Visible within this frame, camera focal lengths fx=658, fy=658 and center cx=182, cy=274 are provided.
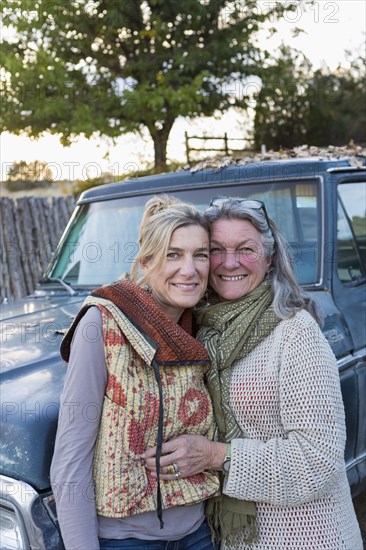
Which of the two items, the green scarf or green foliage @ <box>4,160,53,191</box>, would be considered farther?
green foliage @ <box>4,160,53,191</box>

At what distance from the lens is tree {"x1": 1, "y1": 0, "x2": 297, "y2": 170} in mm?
9406

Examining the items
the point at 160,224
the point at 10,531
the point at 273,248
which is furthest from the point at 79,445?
the point at 273,248

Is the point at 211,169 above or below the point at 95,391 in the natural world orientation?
above

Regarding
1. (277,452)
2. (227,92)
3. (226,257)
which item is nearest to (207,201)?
(226,257)

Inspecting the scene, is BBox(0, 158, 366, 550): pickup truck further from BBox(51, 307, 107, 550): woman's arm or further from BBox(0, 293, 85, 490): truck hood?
BBox(51, 307, 107, 550): woman's arm

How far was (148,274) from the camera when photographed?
7.00ft

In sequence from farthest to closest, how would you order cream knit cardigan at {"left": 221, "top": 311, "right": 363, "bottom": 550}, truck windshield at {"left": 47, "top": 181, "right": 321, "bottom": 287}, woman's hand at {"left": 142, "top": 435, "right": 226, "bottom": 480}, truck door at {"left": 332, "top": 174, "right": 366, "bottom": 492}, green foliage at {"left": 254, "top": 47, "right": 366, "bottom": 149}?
green foliage at {"left": 254, "top": 47, "right": 366, "bottom": 149}, truck windshield at {"left": 47, "top": 181, "right": 321, "bottom": 287}, truck door at {"left": 332, "top": 174, "right": 366, "bottom": 492}, cream knit cardigan at {"left": 221, "top": 311, "right": 363, "bottom": 550}, woman's hand at {"left": 142, "top": 435, "right": 226, "bottom": 480}

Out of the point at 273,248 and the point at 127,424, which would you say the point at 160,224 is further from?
the point at 127,424

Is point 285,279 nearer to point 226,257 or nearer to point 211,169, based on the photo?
point 226,257

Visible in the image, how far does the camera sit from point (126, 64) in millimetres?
Answer: 10531

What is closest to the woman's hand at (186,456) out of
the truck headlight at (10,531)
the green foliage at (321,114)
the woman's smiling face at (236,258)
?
the truck headlight at (10,531)

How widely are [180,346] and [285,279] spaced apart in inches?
21.4

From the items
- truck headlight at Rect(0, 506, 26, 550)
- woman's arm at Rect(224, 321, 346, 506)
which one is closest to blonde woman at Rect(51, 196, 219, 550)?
woman's arm at Rect(224, 321, 346, 506)

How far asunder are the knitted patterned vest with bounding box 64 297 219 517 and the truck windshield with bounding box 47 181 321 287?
1194 millimetres
